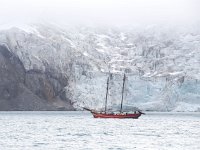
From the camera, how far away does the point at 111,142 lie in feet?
257

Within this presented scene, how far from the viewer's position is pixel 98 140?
81.2 m

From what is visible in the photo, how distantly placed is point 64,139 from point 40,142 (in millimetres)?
5773

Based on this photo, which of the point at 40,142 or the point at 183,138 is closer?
the point at 40,142

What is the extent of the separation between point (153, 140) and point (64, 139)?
1255 centimetres

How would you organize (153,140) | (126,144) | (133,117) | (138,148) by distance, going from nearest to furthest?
(138,148), (126,144), (153,140), (133,117)

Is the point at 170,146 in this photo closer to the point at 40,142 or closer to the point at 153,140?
the point at 153,140

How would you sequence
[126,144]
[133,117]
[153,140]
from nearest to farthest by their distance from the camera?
[126,144], [153,140], [133,117]

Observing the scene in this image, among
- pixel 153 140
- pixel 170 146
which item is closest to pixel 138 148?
pixel 170 146

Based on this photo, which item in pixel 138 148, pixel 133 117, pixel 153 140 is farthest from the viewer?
pixel 133 117

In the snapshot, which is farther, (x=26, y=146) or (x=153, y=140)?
(x=153, y=140)

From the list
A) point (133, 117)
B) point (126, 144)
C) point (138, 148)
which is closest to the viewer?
point (138, 148)

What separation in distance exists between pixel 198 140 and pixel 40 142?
22059mm

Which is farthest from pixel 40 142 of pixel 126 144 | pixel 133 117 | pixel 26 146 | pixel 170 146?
pixel 133 117

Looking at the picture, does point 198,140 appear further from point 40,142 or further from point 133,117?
point 133,117
